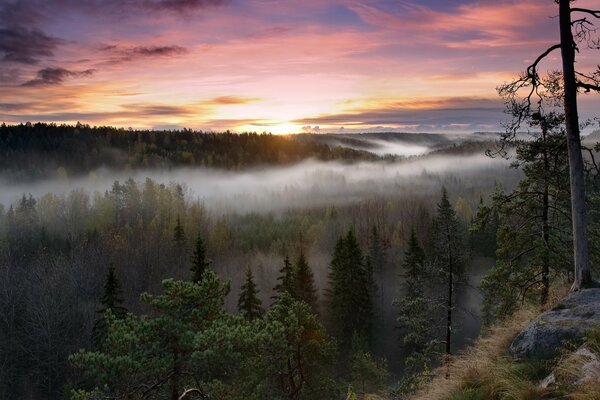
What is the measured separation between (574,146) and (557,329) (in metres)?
5.62

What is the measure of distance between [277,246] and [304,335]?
270 ft

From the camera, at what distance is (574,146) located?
42.3 feet

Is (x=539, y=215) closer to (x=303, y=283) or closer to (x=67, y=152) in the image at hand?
(x=303, y=283)

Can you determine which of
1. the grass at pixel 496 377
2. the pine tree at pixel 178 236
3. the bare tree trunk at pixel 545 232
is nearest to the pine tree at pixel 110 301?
the bare tree trunk at pixel 545 232

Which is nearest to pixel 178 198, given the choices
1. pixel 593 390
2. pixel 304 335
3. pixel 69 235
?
pixel 69 235

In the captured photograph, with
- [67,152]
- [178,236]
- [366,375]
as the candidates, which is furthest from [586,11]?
[67,152]

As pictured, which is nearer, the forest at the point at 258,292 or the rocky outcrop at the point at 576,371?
the rocky outcrop at the point at 576,371

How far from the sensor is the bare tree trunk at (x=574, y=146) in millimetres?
12680

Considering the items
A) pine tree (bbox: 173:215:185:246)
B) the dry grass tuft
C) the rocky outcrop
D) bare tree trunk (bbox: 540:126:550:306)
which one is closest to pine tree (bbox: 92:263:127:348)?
bare tree trunk (bbox: 540:126:550:306)

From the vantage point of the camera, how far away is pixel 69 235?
10269 centimetres

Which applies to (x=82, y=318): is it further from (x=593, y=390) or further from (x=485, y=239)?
(x=485, y=239)

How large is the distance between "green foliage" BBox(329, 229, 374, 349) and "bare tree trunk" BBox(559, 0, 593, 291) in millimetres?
41664

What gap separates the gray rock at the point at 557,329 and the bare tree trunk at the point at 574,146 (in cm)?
163

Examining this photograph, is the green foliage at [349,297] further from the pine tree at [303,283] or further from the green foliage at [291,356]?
the green foliage at [291,356]
